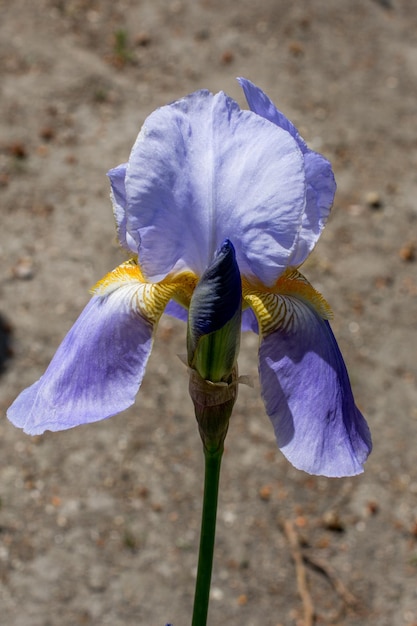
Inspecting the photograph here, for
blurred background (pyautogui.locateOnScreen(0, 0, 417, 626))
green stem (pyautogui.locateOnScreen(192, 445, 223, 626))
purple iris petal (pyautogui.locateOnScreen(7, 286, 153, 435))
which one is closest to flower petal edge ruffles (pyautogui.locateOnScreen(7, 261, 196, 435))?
purple iris petal (pyautogui.locateOnScreen(7, 286, 153, 435))

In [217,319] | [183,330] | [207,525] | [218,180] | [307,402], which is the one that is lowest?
[183,330]

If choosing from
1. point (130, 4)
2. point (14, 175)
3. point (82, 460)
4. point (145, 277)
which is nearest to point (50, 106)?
point (14, 175)

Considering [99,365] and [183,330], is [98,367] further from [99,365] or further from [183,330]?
[183,330]

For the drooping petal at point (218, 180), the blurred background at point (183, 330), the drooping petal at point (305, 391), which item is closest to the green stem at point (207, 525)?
the drooping petal at point (305, 391)

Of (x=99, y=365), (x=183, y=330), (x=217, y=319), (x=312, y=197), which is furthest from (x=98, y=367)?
(x=183, y=330)

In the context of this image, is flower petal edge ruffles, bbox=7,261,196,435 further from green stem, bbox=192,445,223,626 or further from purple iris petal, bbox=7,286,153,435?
green stem, bbox=192,445,223,626

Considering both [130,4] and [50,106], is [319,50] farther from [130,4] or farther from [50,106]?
[50,106]

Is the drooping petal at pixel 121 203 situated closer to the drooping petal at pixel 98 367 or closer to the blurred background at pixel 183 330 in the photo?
the drooping petal at pixel 98 367

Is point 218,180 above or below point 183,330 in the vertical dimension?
above
